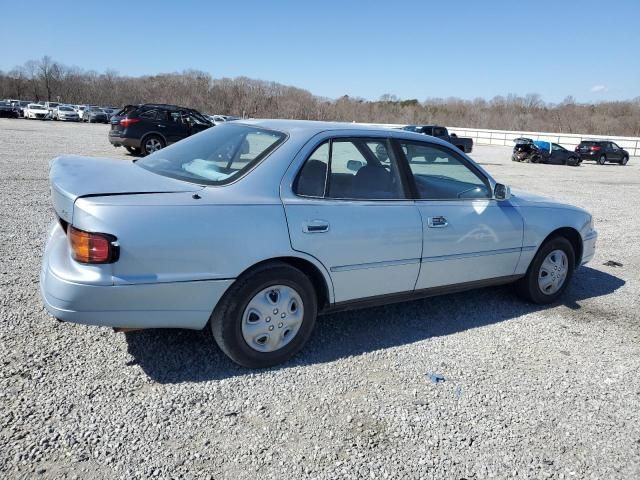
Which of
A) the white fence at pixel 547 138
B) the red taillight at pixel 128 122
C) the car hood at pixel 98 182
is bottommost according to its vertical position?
the car hood at pixel 98 182

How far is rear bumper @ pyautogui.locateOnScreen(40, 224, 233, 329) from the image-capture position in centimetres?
271

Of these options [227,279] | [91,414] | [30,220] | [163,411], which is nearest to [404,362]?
[227,279]

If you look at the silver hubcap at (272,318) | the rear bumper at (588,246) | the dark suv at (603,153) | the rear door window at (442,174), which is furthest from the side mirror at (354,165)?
the dark suv at (603,153)

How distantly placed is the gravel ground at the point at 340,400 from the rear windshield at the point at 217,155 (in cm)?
118

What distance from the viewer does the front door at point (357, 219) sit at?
329 cm

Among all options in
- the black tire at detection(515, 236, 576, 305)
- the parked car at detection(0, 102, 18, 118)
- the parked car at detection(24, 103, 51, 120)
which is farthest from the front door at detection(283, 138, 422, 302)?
the parked car at detection(0, 102, 18, 118)

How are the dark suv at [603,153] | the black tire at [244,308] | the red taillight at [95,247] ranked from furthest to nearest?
the dark suv at [603,153]
the black tire at [244,308]
the red taillight at [95,247]

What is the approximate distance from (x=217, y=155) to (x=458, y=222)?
75.4 inches

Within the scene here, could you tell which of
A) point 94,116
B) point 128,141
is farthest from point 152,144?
point 94,116

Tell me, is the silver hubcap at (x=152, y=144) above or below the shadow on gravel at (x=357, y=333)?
above

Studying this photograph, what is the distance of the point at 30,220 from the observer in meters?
6.69

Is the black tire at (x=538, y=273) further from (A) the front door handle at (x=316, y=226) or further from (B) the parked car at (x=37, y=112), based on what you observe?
(B) the parked car at (x=37, y=112)

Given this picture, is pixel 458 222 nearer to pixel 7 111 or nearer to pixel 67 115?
pixel 67 115

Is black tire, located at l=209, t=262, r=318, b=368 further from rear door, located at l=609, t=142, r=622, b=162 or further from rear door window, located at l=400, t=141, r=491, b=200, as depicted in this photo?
rear door, located at l=609, t=142, r=622, b=162
